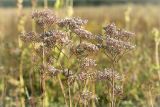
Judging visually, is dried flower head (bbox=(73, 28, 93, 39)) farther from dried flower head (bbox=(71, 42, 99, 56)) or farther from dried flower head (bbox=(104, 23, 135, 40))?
dried flower head (bbox=(104, 23, 135, 40))

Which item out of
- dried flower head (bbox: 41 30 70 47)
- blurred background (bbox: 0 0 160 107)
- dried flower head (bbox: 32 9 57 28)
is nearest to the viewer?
dried flower head (bbox: 41 30 70 47)

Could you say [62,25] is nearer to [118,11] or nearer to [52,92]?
[52,92]

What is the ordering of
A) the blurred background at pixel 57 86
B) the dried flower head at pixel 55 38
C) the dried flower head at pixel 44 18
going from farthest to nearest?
the blurred background at pixel 57 86, the dried flower head at pixel 44 18, the dried flower head at pixel 55 38

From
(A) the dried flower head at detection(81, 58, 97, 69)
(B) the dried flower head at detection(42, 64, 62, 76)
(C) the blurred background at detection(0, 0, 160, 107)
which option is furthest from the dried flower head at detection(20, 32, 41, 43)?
(C) the blurred background at detection(0, 0, 160, 107)

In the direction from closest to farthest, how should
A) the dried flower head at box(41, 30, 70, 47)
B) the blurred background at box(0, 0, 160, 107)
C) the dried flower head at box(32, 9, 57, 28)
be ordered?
the dried flower head at box(41, 30, 70, 47) → the dried flower head at box(32, 9, 57, 28) → the blurred background at box(0, 0, 160, 107)

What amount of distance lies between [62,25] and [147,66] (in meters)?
4.39

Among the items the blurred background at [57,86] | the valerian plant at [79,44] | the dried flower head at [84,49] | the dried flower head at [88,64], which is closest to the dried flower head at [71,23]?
the valerian plant at [79,44]

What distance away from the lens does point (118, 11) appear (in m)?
18.4

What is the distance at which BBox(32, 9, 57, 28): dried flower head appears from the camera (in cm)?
369

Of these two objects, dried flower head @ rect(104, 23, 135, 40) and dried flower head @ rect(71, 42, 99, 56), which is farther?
dried flower head @ rect(104, 23, 135, 40)

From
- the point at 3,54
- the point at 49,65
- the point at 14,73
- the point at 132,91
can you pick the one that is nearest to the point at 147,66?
the point at 132,91

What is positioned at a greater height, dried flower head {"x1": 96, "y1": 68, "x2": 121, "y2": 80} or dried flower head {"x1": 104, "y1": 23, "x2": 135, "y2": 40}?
dried flower head {"x1": 104, "y1": 23, "x2": 135, "y2": 40}

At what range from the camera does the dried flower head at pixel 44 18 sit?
3.69 metres

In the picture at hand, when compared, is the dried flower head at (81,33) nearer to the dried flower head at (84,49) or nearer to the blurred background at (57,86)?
the dried flower head at (84,49)
